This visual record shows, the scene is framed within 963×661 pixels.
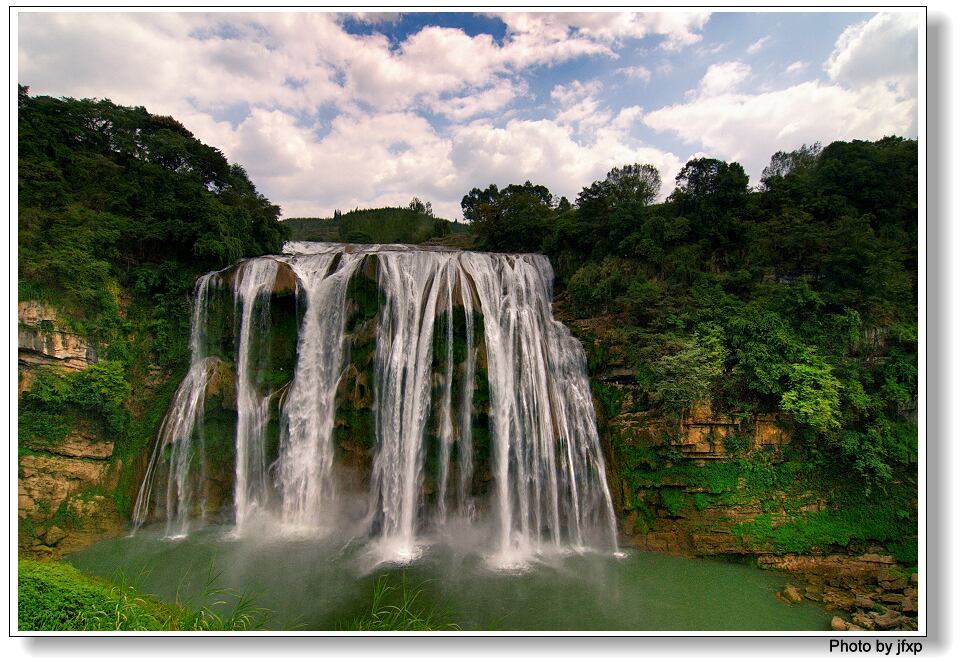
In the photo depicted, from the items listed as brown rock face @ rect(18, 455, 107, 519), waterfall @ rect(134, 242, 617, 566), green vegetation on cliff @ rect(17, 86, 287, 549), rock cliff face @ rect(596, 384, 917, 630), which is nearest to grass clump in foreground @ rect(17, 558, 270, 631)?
waterfall @ rect(134, 242, 617, 566)

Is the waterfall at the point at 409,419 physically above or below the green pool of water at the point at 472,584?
above

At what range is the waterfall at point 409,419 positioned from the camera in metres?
8.98

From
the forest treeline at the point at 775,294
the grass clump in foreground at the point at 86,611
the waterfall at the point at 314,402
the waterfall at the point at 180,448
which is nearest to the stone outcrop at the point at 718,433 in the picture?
the forest treeline at the point at 775,294

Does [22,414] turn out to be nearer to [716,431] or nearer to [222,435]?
[222,435]

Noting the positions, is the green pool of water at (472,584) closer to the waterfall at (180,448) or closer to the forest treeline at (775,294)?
the waterfall at (180,448)

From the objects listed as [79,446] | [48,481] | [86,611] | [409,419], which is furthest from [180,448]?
[86,611]

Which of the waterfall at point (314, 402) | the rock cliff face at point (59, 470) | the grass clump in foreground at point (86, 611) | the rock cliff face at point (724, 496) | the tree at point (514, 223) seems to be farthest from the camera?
the tree at point (514, 223)

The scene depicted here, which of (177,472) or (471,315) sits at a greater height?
(471,315)

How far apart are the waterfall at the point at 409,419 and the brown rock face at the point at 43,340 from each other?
2.24m

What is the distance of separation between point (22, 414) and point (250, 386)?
426 centimetres

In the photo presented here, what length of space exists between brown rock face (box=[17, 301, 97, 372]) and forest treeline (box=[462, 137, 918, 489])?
11.8 meters

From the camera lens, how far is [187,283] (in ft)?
35.7

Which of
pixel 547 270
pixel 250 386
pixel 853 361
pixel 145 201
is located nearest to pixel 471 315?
pixel 547 270

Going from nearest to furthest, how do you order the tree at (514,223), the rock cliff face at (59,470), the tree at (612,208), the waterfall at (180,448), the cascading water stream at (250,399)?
the rock cliff face at (59,470) → the waterfall at (180,448) → the cascading water stream at (250,399) → the tree at (612,208) → the tree at (514,223)
